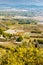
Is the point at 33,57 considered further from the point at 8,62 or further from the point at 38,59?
the point at 8,62

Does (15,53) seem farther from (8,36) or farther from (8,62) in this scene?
(8,36)

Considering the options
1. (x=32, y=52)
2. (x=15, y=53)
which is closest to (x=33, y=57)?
(x=32, y=52)

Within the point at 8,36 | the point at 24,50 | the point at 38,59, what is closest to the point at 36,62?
the point at 38,59

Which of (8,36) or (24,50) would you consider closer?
(24,50)

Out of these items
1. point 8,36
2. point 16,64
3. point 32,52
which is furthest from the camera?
point 8,36

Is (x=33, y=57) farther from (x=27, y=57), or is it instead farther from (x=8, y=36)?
(x=8, y=36)

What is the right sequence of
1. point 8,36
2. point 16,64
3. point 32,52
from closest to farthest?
point 16,64, point 32,52, point 8,36

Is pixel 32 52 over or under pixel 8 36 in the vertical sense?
over

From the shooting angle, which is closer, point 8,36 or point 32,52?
point 32,52

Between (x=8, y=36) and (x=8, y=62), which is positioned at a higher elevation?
(x=8, y=62)
